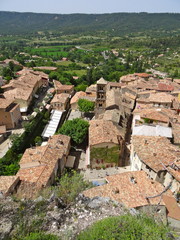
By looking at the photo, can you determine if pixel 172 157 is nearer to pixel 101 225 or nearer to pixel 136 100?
pixel 101 225

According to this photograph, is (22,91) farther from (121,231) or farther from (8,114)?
(121,231)

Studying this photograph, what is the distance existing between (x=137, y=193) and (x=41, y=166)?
15859 mm

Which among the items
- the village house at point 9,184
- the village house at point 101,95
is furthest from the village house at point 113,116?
the village house at point 9,184

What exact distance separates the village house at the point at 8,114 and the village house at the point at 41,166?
15.2 meters

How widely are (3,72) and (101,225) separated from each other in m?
80.5

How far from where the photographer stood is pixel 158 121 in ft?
135

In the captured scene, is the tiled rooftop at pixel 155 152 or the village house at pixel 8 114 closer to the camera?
the tiled rooftop at pixel 155 152

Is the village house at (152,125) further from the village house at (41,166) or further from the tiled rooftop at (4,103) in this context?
the tiled rooftop at (4,103)

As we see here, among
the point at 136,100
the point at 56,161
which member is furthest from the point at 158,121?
the point at 56,161

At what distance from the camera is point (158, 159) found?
27.2 m

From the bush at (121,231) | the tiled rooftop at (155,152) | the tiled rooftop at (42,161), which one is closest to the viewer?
the bush at (121,231)

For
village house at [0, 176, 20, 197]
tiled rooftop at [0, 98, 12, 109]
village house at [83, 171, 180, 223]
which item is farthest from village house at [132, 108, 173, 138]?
tiled rooftop at [0, 98, 12, 109]

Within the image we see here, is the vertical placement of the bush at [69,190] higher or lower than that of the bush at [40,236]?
lower

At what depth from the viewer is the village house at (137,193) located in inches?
845
